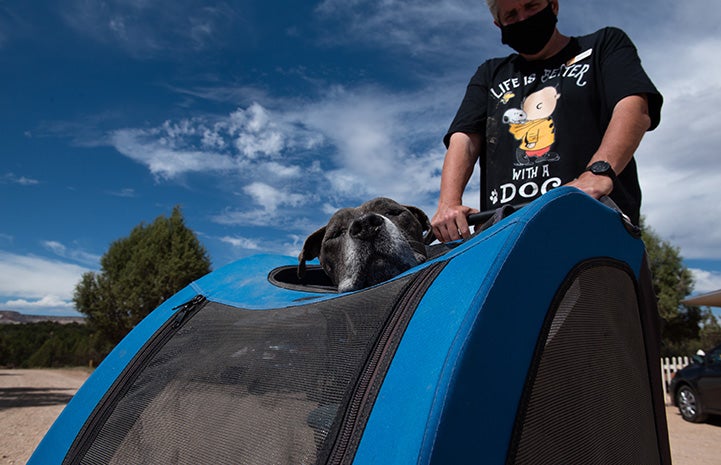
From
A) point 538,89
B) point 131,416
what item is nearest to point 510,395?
point 131,416

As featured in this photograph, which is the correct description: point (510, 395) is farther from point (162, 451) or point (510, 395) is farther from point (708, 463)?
point (708, 463)

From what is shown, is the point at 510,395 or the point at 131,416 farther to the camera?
the point at 131,416

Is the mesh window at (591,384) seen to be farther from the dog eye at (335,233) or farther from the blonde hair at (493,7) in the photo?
the blonde hair at (493,7)

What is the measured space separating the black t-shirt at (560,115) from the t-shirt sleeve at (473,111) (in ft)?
0.25

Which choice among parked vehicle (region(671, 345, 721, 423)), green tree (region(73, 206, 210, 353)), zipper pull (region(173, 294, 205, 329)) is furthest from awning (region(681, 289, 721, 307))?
green tree (region(73, 206, 210, 353))

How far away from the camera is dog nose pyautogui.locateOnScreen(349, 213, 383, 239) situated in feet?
6.95

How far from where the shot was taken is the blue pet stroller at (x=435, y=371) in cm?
83

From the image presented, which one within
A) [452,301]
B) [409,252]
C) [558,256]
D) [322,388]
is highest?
[409,252]

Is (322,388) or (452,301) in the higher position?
(452,301)

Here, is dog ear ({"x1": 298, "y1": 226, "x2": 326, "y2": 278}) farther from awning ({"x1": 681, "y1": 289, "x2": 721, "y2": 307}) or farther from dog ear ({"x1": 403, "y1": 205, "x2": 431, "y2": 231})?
awning ({"x1": 681, "y1": 289, "x2": 721, "y2": 307})

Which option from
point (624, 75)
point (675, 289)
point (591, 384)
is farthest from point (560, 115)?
point (675, 289)

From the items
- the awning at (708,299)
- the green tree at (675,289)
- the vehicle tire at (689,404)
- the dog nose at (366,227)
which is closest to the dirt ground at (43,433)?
the vehicle tire at (689,404)

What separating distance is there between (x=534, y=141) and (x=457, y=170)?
0.41 metres

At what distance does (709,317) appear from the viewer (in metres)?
24.2
